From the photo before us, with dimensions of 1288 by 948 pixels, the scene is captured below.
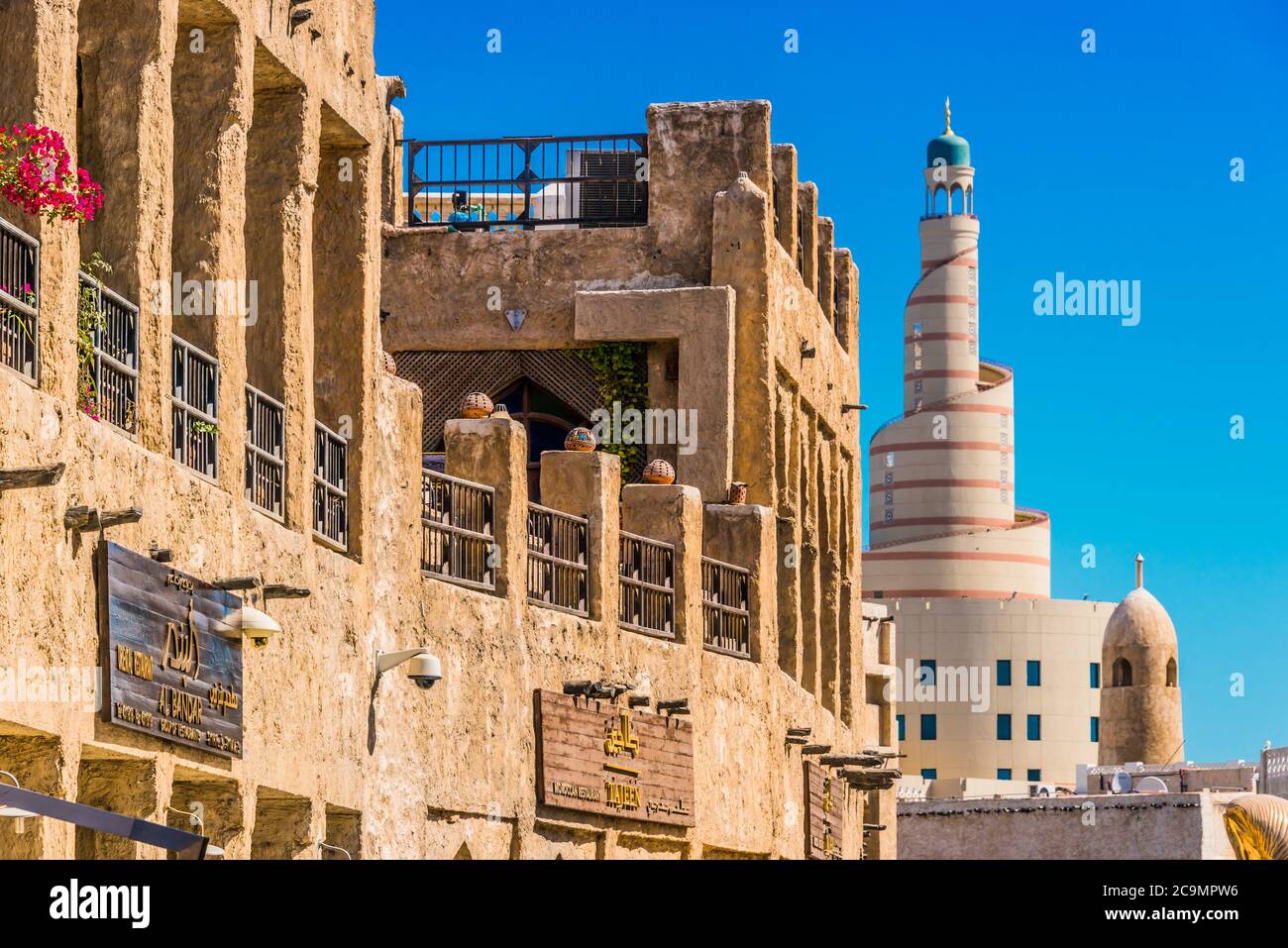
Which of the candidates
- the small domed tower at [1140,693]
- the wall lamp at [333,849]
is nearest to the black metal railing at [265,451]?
the wall lamp at [333,849]

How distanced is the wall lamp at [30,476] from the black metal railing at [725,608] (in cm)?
1348

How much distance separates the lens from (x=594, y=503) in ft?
85.2

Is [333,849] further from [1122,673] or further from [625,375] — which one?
[1122,673]

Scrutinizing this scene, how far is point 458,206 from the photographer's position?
32750 millimetres

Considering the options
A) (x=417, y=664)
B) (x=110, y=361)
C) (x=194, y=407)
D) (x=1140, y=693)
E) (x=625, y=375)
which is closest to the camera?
(x=110, y=361)

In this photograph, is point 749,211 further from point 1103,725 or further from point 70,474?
point 1103,725

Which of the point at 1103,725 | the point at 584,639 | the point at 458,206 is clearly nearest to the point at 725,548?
the point at 584,639

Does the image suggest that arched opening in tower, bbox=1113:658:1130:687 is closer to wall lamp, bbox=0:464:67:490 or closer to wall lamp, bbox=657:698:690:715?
wall lamp, bbox=657:698:690:715

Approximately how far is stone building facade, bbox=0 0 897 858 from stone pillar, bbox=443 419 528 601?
0.03 metres

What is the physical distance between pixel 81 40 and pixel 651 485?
10838mm

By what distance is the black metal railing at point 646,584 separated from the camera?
2648 cm

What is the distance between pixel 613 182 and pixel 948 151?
83332 millimetres

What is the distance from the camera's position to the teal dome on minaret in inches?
4469

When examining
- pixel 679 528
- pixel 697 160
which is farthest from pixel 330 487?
pixel 697 160
